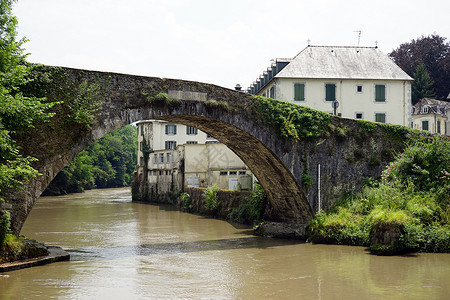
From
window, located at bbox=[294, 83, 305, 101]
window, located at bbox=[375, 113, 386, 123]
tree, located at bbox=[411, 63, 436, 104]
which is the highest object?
tree, located at bbox=[411, 63, 436, 104]

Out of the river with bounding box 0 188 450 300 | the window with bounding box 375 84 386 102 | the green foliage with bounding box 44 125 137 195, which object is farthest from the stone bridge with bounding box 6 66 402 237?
the green foliage with bounding box 44 125 137 195

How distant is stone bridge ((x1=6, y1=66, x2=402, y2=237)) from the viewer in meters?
11.1

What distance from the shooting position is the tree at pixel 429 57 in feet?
127

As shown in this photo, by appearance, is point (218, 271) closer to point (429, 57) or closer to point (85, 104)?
point (85, 104)

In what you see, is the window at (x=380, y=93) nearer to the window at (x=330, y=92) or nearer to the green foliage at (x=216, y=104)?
the window at (x=330, y=92)

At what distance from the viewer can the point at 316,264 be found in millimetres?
11938

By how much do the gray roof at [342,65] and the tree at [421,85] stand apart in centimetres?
1348

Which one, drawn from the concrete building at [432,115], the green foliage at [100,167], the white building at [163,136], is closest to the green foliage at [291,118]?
the concrete building at [432,115]

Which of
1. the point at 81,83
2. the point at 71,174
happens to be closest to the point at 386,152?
the point at 81,83

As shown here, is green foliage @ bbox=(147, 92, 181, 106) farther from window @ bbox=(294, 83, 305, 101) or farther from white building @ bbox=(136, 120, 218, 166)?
white building @ bbox=(136, 120, 218, 166)

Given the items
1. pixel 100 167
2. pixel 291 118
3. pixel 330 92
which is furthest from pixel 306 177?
pixel 100 167

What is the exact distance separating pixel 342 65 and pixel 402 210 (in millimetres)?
12796

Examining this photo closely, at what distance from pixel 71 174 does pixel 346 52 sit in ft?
94.0

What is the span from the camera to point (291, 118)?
50.8 feet
